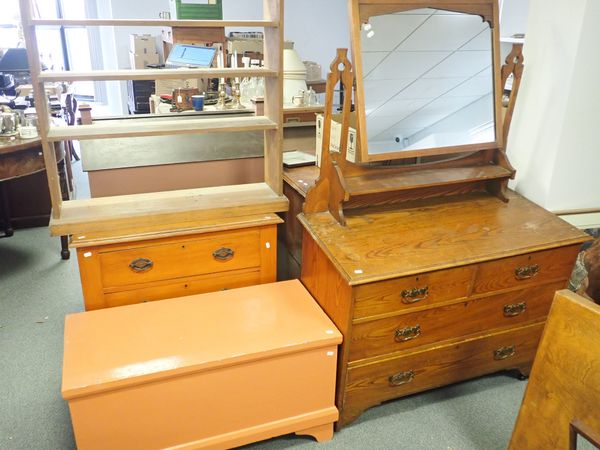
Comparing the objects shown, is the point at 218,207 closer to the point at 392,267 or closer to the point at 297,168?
the point at 297,168

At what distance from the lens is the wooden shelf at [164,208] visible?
5.95ft

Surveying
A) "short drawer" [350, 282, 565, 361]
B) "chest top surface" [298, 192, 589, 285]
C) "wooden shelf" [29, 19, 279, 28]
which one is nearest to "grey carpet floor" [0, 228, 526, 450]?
"short drawer" [350, 282, 565, 361]

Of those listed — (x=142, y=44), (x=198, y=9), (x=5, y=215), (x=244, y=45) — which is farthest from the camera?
(x=142, y=44)

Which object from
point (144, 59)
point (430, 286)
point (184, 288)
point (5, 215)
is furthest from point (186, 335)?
point (144, 59)

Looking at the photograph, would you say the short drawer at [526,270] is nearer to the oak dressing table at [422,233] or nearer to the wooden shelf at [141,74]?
the oak dressing table at [422,233]

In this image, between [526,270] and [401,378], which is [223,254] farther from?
[526,270]

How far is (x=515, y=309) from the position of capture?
197 cm

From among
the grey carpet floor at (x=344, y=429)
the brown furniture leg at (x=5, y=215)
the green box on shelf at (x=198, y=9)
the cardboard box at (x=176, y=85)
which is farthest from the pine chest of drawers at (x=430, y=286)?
the green box on shelf at (x=198, y=9)

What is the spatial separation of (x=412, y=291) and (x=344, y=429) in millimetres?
620

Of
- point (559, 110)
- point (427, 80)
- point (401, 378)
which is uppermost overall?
point (427, 80)

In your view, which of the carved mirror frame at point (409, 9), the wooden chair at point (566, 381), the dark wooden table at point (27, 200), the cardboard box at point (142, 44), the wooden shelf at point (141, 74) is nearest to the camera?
the wooden chair at point (566, 381)

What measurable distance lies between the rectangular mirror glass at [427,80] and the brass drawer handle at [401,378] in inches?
33.2

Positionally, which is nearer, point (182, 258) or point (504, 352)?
point (182, 258)

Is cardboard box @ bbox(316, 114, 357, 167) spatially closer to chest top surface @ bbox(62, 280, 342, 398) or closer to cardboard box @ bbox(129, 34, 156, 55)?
chest top surface @ bbox(62, 280, 342, 398)
